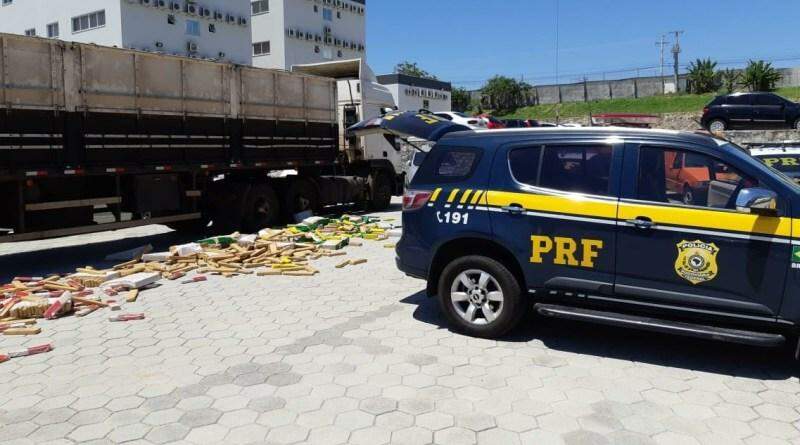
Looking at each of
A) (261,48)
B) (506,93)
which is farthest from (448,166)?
(506,93)

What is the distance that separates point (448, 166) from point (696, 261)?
7.12ft

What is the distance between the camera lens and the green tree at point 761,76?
43312 millimetres

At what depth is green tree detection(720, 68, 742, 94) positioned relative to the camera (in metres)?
46.8

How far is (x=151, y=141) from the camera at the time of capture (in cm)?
1014

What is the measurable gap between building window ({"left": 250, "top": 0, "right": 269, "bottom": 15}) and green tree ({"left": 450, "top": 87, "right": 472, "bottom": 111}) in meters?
23.0

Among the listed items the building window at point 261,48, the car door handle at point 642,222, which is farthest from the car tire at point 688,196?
the building window at point 261,48

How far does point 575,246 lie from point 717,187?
109cm

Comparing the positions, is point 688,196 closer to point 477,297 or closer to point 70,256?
point 477,297

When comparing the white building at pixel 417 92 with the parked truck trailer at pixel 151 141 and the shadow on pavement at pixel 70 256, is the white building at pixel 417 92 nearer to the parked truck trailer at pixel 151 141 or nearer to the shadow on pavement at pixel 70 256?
the parked truck trailer at pixel 151 141

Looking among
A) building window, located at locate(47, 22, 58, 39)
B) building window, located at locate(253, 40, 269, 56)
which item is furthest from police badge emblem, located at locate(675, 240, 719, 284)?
building window, located at locate(253, 40, 269, 56)

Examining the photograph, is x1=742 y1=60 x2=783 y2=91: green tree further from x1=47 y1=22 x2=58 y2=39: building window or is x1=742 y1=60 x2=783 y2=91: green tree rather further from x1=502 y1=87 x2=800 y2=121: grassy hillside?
x1=47 y1=22 x2=58 y2=39: building window

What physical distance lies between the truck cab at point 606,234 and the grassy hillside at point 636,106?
40661 mm

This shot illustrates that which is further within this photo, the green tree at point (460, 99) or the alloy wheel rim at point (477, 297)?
the green tree at point (460, 99)

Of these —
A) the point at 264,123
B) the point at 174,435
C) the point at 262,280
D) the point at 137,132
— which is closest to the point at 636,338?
the point at 174,435
